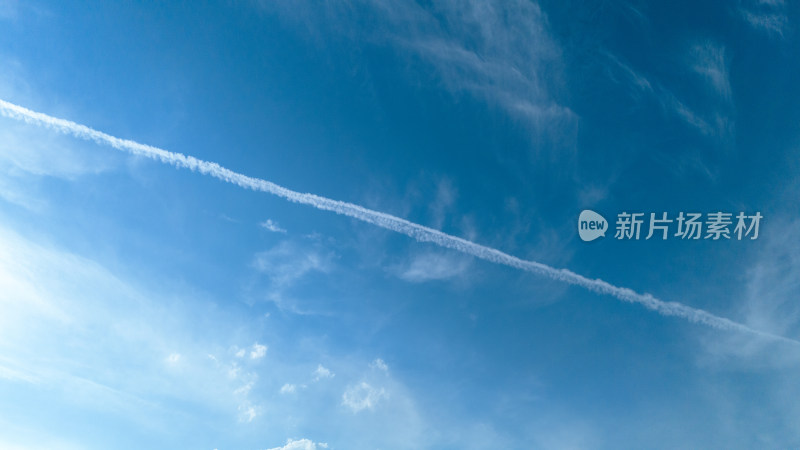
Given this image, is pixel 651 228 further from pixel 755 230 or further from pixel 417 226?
pixel 417 226

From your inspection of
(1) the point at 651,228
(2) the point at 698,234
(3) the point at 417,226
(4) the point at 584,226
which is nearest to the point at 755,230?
(2) the point at 698,234

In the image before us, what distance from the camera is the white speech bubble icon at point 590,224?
39.9 m

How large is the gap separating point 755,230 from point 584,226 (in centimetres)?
1629

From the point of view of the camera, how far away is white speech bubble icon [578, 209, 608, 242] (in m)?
39.9

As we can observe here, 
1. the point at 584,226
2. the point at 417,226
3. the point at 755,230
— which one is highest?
the point at 755,230

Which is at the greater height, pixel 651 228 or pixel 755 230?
pixel 755 230

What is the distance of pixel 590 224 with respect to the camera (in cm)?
4019

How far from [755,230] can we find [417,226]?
105 feet

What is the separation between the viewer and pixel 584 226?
4050 cm

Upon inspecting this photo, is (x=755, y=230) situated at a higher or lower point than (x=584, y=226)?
higher

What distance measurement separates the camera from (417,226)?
4156cm

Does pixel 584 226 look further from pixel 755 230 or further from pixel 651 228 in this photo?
pixel 755 230

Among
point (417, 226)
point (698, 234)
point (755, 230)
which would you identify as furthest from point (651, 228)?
point (417, 226)

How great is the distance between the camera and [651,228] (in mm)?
39375
